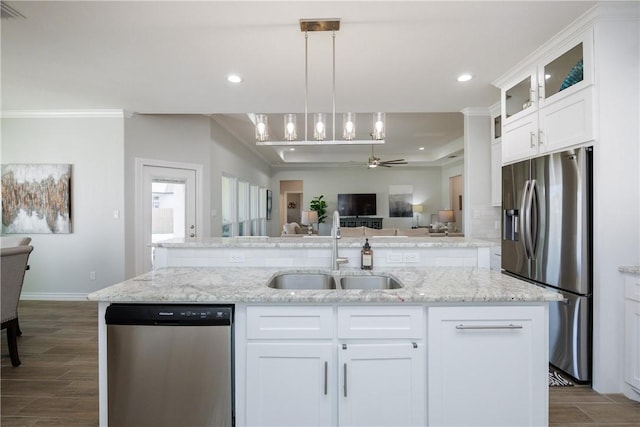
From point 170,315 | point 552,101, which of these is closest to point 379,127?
point 552,101

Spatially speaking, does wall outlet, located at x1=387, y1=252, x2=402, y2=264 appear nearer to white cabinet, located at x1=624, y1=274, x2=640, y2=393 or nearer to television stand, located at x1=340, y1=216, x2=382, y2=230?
white cabinet, located at x1=624, y1=274, x2=640, y2=393

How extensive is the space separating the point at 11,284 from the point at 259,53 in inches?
105

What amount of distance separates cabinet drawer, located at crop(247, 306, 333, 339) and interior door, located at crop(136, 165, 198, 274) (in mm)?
3641

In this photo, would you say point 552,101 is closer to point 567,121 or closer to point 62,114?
point 567,121

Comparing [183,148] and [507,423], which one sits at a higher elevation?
[183,148]

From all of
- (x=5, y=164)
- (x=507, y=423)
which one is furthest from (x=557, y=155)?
(x=5, y=164)

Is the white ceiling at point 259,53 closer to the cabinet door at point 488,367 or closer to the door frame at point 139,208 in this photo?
the door frame at point 139,208

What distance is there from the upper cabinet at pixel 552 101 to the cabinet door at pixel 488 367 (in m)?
1.50

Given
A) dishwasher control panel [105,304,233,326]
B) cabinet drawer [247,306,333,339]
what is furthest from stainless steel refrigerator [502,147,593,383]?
dishwasher control panel [105,304,233,326]

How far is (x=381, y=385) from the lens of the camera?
1.51 meters

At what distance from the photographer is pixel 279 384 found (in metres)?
1.51

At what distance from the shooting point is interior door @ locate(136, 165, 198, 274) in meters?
4.55

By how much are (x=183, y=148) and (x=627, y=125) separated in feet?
16.1

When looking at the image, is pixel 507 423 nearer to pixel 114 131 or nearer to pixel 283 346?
pixel 283 346
